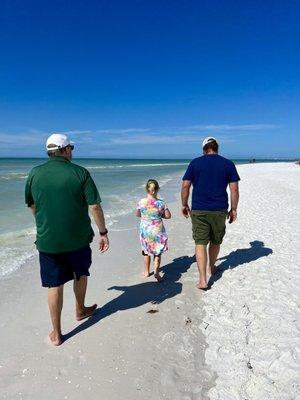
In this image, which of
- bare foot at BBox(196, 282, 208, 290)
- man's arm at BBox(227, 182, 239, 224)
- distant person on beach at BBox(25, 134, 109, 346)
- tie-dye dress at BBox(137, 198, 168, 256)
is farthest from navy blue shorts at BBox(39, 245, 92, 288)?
man's arm at BBox(227, 182, 239, 224)

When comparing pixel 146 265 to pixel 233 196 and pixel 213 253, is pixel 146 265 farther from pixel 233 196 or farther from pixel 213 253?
pixel 233 196

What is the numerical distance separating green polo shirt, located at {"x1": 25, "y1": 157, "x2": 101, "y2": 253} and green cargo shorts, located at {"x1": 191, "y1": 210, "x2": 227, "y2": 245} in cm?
191

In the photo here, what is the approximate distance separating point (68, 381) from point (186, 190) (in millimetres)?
2781

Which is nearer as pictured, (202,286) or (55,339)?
(55,339)

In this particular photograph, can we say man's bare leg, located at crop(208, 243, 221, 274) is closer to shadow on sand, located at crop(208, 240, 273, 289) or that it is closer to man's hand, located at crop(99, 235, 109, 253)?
shadow on sand, located at crop(208, 240, 273, 289)

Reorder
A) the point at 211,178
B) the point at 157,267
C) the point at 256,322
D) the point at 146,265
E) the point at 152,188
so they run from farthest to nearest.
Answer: the point at 146,265 < the point at 157,267 < the point at 152,188 < the point at 211,178 < the point at 256,322

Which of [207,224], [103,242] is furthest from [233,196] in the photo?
[103,242]

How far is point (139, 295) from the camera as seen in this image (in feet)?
15.9

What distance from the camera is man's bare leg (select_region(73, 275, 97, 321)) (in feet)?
12.8

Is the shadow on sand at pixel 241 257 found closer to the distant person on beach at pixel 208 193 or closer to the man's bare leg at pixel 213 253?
the man's bare leg at pixel 213 253

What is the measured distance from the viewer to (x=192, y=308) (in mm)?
4410

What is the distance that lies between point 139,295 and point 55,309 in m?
1.53

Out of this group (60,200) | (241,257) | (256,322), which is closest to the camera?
(60,200)

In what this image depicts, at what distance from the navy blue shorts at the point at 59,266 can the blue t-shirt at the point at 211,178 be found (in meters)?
1.89
